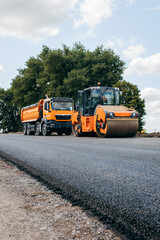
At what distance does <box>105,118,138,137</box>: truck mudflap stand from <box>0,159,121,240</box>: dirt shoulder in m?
10.2

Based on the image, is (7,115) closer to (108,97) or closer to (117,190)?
(108,97)

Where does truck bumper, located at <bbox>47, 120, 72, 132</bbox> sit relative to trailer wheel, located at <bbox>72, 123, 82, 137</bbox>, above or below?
above

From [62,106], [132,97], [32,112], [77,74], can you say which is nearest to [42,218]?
[62,106]

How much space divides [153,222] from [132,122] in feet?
39.5

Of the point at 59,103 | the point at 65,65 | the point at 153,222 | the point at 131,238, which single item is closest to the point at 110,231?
the point at 131,238

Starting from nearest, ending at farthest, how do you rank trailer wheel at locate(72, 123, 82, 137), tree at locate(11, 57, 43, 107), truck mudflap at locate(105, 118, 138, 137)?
truck mudflap at locate(105, 118, 138, 137) < trailer wheel at locate(72, 123, 82, 137) < tree at locate(11, 57, 43, 107)

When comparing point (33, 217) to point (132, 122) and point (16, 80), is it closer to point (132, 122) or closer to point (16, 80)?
point (132, 122)

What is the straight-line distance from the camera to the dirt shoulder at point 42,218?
208 cm

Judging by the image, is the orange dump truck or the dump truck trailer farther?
the orange dump truck

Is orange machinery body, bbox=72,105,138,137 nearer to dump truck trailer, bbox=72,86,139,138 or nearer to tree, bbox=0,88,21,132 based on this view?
dump truck trailer, bbox=72,86,139,138

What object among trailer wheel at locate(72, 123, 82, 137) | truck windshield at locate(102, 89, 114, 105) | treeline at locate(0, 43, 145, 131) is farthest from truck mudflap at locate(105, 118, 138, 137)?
treeline at locate(0, 43, 145, 131)

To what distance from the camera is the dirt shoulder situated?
6.82 ft

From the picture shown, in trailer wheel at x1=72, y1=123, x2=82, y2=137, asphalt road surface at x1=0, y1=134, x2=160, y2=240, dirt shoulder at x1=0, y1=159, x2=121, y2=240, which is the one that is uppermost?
trailer wheel at x1=72, y1=123, x2=82, y2=137

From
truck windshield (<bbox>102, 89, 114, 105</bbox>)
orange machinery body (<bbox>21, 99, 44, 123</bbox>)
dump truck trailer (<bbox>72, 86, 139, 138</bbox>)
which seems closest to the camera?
dump truck trailer (<bbox>72, 86, 139, 138</bbox>)
